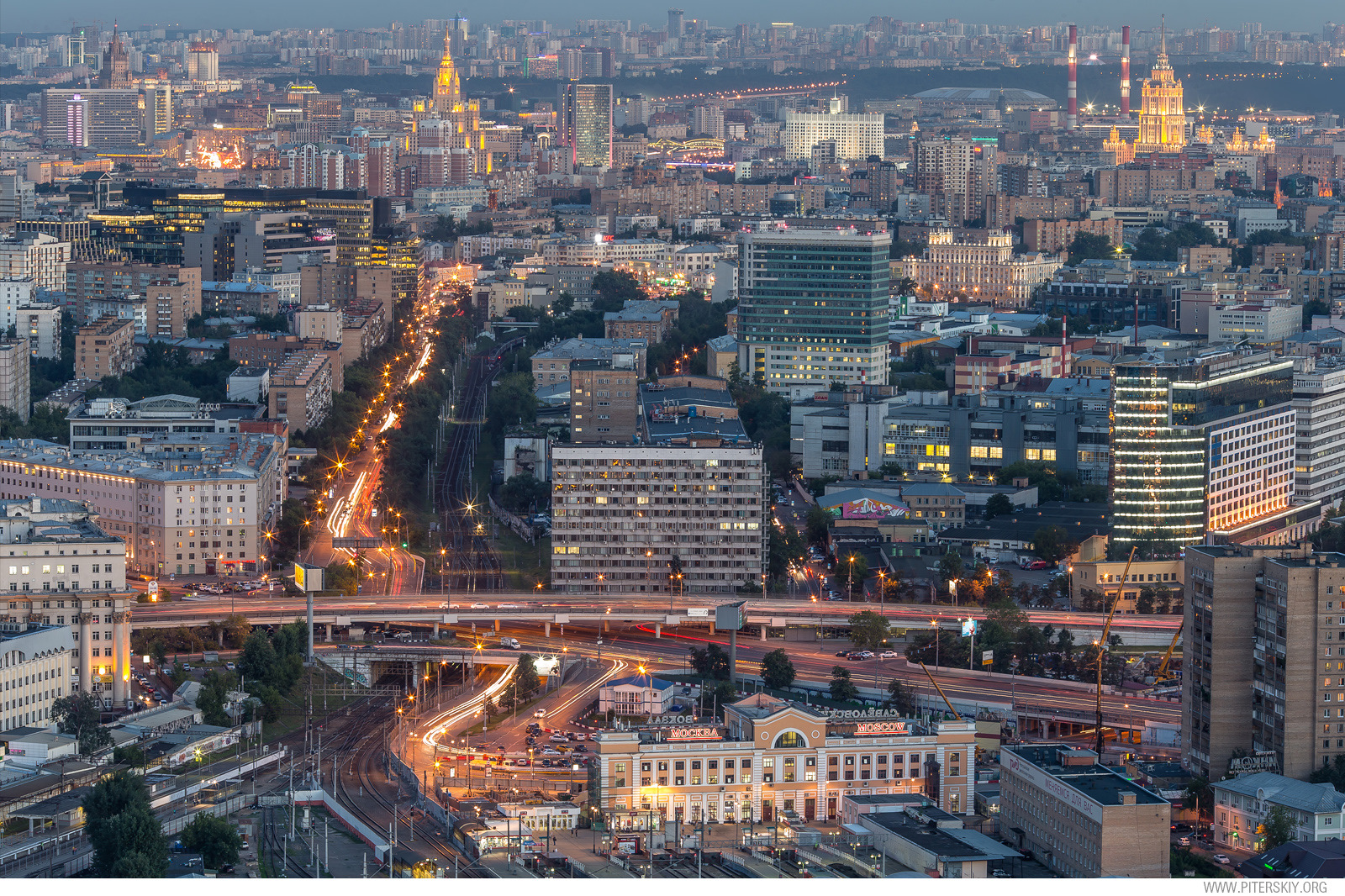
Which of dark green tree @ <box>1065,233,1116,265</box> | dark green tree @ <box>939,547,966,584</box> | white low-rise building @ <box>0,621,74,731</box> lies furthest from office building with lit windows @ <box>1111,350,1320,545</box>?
dark green tree @ <box>1065,233,1116,265</box>

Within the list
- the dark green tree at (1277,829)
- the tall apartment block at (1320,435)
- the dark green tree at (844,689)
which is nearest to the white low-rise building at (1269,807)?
the dark green tree at (1277,829)

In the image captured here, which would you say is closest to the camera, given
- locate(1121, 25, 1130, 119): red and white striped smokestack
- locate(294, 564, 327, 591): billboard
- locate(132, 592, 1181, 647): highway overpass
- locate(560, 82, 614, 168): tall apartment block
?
locate(294, 564, 327, 591): billboard

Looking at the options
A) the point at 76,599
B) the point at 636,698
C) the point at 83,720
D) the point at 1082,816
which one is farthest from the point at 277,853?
the point at 76,599

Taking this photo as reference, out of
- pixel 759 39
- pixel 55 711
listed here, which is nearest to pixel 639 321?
pixel 55 711

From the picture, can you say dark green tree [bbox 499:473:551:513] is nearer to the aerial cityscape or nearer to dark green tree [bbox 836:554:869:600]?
the aerial cityscape

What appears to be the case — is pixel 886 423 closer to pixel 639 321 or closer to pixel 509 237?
pixel 639 321

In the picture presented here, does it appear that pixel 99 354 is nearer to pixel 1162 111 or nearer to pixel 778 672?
pixel 778 672
